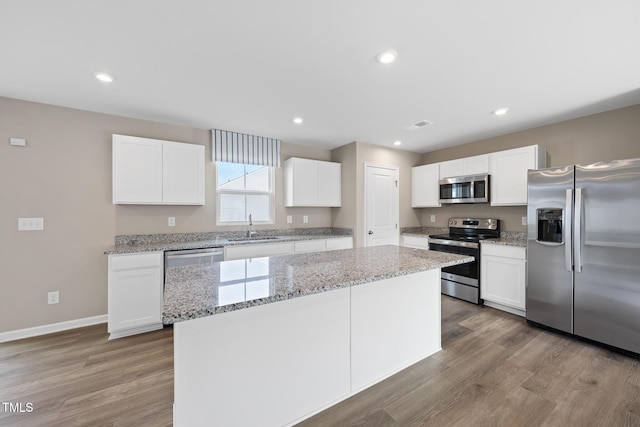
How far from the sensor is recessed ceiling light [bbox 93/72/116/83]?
220 cm

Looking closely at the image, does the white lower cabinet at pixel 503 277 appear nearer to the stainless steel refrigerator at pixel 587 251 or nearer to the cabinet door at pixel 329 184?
the stainless steel refrigerator at pixel 587 251

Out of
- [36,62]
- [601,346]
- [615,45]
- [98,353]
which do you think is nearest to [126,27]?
[36,62]

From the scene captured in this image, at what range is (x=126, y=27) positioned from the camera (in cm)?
165

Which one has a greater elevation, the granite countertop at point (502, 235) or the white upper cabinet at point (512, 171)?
the white upper cabinet at point (512, 171)

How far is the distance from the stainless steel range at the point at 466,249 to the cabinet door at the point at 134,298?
390cm

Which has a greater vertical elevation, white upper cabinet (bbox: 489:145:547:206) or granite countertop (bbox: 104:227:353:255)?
white upper cabinet (bbox: 489:145:547:206)

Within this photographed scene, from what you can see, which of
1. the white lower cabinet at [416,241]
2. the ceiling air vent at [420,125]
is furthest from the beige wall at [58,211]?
the white lower cabinet at [416,241]

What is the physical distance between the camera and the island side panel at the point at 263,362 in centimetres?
124

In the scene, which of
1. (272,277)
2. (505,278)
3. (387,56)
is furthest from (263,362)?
(505,278)

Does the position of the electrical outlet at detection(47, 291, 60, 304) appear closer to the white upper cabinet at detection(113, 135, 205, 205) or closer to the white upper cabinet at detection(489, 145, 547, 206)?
the white upper cabinet at detection(113, 135, 205, 205)

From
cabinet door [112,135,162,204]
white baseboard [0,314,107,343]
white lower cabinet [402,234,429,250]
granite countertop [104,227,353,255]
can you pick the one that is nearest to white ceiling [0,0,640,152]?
cabinet door [112,135,162,204]

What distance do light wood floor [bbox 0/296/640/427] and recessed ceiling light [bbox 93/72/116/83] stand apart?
8.19 ft

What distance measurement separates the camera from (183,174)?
10.8ft

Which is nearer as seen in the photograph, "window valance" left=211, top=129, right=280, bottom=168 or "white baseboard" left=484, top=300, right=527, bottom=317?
"white baseboard" left=484, top=300, right=527, bottom=317
